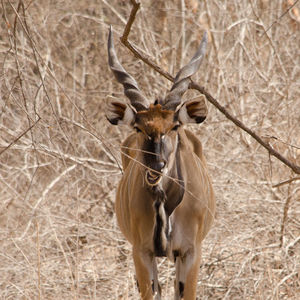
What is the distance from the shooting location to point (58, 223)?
5.59 meters

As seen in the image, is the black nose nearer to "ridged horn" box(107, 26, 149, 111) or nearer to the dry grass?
"ridged horn" box(107, 26, 149, 111)

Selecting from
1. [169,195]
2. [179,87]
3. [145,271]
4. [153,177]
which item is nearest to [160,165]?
[153,177]

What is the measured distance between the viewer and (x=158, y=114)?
12.8ft

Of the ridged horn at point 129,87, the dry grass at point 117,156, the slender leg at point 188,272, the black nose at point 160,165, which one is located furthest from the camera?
the dry grass at point 117,156

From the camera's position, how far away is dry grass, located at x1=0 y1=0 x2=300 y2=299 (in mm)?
5188

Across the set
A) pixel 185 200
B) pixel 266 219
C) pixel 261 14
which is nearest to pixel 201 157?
pixel 185 200

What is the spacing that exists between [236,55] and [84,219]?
240cm

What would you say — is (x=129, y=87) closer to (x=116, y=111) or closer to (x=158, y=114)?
(x=116, y=111)

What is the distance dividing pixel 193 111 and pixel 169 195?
0.56 metres

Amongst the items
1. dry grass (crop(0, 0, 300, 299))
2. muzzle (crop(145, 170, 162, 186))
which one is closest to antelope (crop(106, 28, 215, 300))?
muzzle (crop(145, 170, 162, 186))

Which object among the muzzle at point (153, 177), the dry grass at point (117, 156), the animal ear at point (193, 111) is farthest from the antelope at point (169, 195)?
the dry grass at point (117, 156)

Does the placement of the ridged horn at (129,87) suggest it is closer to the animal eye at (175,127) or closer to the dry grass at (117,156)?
the animal eye at (175,127)

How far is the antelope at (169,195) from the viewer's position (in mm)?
3988

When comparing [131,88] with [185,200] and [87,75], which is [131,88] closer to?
[185,200]
